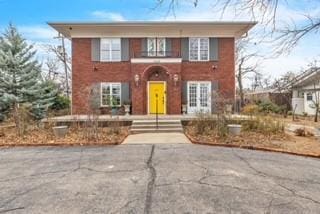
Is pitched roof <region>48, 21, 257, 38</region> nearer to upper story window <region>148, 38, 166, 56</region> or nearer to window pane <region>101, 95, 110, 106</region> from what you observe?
upper story window <region>148, 38, 166, 56</region>

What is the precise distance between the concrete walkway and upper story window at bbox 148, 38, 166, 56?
806 centimetres

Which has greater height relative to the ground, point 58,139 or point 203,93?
point 203,93

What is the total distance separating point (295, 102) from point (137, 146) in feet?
79.3

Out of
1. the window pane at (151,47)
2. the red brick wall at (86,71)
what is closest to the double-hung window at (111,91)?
the red brick wall at (86,71)

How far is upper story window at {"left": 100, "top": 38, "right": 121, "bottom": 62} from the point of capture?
66.5 feet

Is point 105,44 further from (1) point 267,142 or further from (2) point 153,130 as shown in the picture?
(1) point 267,142

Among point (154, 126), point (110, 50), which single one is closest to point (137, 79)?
point (110, 50)

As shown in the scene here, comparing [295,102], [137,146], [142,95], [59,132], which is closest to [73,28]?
[142,95]

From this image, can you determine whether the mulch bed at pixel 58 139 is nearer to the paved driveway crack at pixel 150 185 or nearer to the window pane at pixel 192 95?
the paved driveway crack at pixel 150 185

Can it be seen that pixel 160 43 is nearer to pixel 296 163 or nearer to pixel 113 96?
pixel 113 96

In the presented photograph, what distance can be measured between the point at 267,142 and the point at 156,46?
11.1 metres

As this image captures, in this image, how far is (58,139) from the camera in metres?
12.2

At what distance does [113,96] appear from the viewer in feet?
66.8

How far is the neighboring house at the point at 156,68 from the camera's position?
20156 millimetres
